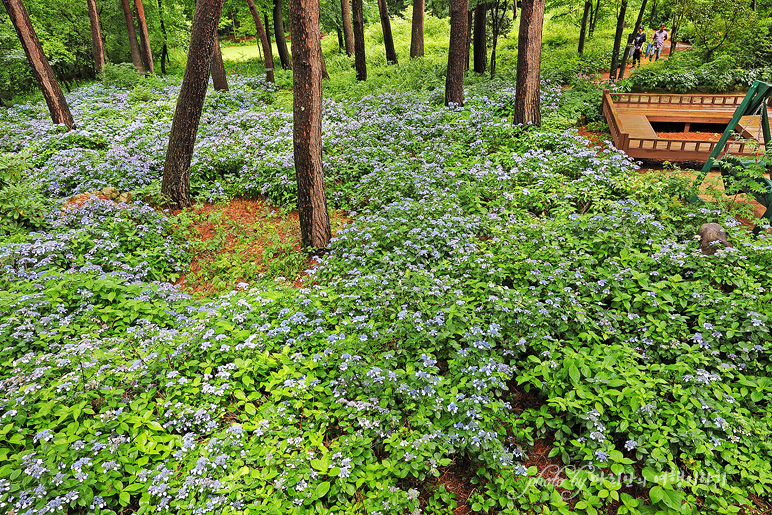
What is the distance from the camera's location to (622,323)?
457 centimetres

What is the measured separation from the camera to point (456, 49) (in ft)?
34.9

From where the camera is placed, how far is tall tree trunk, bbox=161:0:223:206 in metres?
7.67

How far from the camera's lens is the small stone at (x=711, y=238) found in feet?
17.7

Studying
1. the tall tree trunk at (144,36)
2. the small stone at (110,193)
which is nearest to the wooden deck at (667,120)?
the small stone at (110,193)

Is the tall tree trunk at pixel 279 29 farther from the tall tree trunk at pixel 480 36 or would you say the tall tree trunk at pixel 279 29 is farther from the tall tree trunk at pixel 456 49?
the tall tree trunk at pixel 456 49

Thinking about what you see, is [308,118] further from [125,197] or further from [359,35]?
[359,35]

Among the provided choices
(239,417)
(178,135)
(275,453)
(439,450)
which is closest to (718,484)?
(439,450)

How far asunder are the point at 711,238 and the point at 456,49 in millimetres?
7790

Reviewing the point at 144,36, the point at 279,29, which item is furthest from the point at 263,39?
the point at 144,36

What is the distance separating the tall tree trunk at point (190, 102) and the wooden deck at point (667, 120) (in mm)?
9021

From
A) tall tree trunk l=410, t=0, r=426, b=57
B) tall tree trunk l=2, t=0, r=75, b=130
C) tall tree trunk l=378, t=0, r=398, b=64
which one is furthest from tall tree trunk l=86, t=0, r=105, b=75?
tall tree trunk l=410, t=0, r=426, b=57

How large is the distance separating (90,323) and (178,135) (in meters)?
4.86

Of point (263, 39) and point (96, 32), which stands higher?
point (96, 32)

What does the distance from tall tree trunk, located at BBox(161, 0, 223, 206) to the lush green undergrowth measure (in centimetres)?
131
